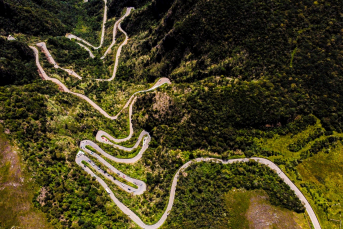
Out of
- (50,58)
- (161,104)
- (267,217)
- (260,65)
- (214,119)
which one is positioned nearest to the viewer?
(267,217)

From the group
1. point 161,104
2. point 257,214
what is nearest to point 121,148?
point 161,104

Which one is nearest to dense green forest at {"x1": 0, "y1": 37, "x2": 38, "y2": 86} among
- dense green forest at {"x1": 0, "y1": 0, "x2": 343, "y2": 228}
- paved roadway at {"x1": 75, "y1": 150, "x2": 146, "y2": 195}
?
dense green forest at {"x1": 0, "y1": 0, "x2": 343, "y2": 228}

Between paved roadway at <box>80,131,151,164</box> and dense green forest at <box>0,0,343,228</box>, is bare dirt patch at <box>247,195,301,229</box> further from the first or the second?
paved roadway at <box>80,131,151,164</box>

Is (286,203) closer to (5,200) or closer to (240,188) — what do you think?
(240,188)

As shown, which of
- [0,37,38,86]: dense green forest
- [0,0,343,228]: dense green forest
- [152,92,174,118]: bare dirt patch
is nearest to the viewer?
[0,0,343,228]: dense green forest

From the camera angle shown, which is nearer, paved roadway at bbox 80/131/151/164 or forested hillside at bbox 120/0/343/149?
forested hillside at bbox 120/0/343/149

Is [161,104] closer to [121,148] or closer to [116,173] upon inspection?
[121,148]

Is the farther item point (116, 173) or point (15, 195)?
point (116, 173)

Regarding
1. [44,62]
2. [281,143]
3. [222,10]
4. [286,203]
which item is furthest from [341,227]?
[44,62]
